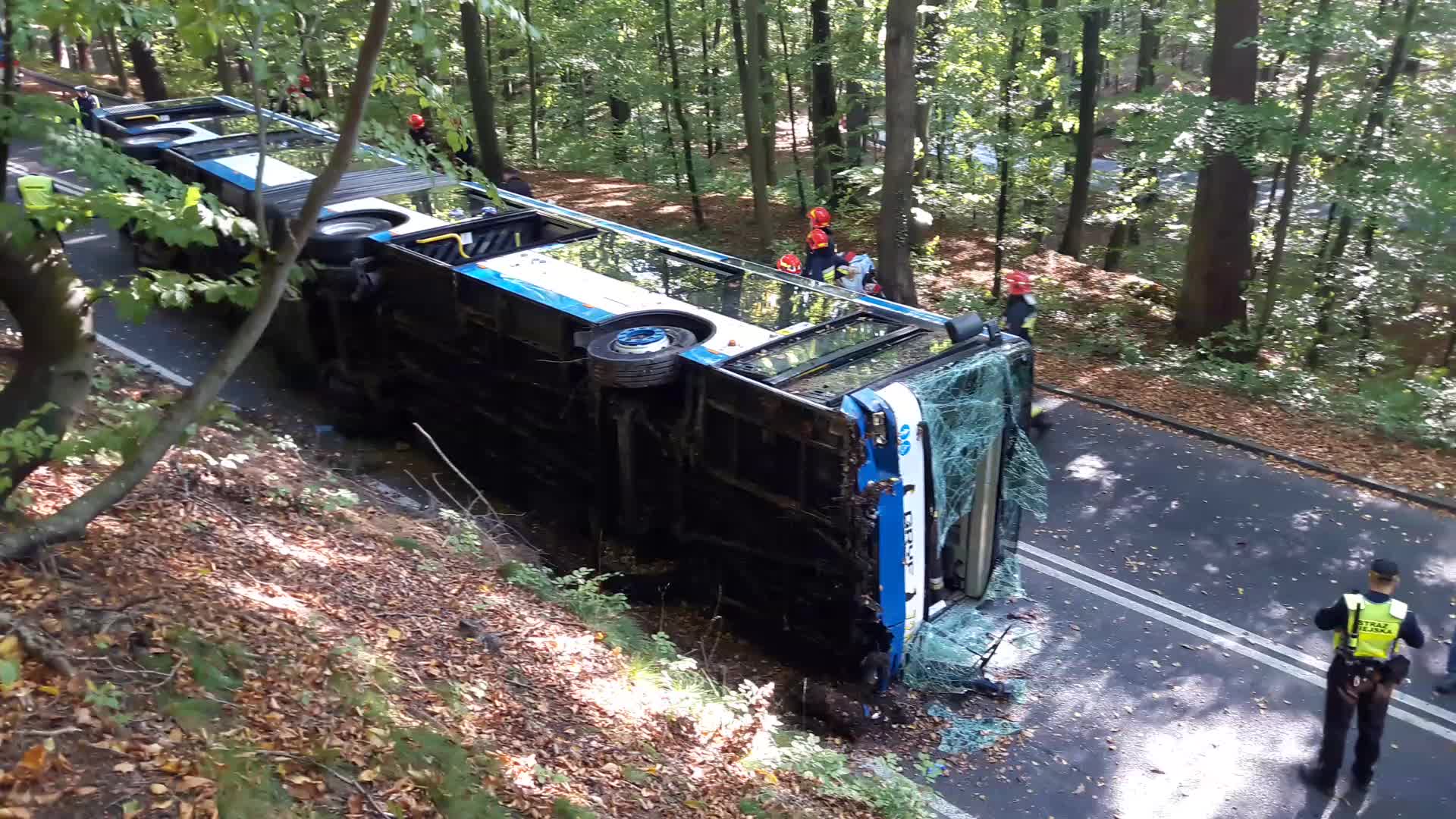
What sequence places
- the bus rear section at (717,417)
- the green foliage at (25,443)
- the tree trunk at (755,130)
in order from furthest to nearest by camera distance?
the tree trunk at (755,130) < the bus rear section at (717,417) < the green foliage at (25,443)

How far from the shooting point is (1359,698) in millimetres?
6418

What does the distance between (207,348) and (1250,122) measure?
42.1 feet

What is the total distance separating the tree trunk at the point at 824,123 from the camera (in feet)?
68.1

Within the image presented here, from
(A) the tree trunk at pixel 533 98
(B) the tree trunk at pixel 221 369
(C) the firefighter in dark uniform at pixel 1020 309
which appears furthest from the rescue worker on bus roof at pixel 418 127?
(A) the tree trunk at pixel 533 98

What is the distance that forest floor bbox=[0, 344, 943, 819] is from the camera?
388 centimetres

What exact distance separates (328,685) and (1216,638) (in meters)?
6.54

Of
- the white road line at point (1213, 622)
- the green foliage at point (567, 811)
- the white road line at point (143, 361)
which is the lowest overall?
the white road line at point (1213, 622)

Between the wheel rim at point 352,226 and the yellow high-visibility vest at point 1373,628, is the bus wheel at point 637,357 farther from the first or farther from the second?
the yellow high-visibility vest at point 1373,628

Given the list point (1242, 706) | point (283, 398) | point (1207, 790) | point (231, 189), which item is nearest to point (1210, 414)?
point (1242, 706)

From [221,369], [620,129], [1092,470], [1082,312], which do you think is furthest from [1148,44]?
[221,369]

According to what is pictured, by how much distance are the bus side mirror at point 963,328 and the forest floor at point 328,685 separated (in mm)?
2811

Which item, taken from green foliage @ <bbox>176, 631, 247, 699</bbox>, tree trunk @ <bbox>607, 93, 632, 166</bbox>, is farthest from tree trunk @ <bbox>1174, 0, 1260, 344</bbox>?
tree trunk @ <bbox>607, 93, 632, 166</bbox>

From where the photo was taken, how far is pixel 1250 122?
12.9m

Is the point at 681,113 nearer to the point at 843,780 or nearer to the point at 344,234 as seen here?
the point at 344,234
